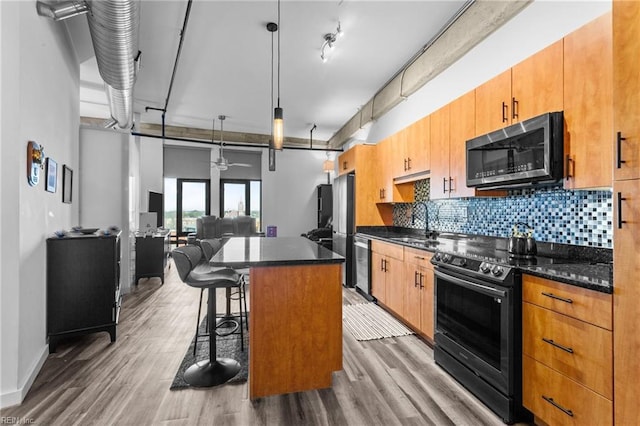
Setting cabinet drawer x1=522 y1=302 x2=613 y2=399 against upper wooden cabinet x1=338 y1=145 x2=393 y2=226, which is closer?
cabinet drawer x1=522 y1=302 x2=613 y2=399

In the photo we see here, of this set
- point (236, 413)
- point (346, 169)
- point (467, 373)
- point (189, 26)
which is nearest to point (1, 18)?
point (189, 26)

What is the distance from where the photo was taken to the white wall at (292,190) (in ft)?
27.5

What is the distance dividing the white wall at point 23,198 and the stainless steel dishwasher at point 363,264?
11.7 feet

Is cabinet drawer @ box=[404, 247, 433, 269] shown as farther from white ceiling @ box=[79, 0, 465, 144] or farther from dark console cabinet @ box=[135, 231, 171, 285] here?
dark console cabinet @ box=[135, 231, 171, 285]

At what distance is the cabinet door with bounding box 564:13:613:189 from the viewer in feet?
5.85

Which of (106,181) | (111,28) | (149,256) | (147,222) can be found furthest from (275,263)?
(147,222)

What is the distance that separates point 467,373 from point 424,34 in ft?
11.3

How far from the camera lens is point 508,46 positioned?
9.34ft

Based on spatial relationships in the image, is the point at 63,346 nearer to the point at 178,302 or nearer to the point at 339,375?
the point at 178,302

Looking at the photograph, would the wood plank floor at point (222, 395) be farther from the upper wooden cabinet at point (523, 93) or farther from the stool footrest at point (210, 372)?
the upper wooden cabinet at point (523, 93)

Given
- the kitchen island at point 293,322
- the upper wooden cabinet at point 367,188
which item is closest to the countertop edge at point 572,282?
the kitchen island at point 293,322

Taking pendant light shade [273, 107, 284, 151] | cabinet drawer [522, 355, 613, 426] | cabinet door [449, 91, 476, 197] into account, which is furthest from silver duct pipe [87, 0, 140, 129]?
cabinet drawer [522, 355, 613, 426]

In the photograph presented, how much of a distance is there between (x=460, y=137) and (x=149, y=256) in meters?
5.12

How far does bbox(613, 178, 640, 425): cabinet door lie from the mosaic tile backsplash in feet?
2.44
